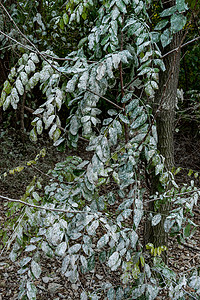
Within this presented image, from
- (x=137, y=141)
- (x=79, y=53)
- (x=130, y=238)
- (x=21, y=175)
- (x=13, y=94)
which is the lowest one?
(x=21, y=175)

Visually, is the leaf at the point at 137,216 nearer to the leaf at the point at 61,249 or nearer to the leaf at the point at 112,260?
the leaf at the point at 112,260

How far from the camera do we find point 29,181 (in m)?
3.55

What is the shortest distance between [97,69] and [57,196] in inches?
22.3

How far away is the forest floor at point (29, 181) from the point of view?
2.03m

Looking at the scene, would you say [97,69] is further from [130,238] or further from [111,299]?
[111,299]

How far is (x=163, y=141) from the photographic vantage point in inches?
69.7

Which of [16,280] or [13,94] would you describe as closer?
[13,94]

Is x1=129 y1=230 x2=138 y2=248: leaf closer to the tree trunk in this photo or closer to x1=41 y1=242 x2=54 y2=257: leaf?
x1=41 y1=242 x2=54 y2=257: leaf

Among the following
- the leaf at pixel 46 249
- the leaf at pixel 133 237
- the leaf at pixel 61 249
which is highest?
the leaf at pixel 61 249

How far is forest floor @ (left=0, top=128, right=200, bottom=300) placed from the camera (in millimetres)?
2027

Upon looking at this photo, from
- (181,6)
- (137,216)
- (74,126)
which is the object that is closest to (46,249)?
(137,216)

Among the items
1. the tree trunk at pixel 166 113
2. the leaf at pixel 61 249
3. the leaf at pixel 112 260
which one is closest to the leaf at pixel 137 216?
the leaf at pixel 112 260

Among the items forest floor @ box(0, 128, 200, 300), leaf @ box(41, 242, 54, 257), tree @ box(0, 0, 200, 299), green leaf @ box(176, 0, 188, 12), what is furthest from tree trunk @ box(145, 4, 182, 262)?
leaf @ box(41, 242, 54, 257)

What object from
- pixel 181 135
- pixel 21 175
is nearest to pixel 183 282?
pixel 21 175
